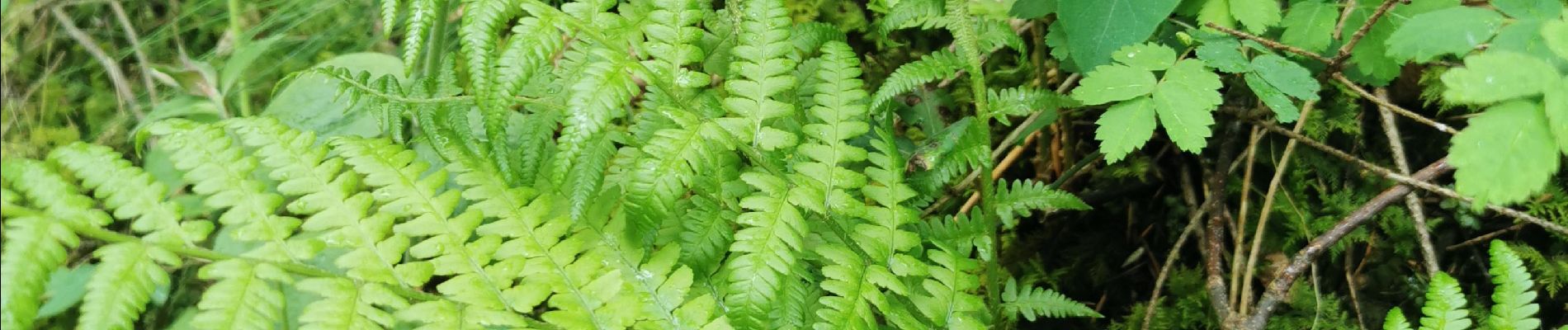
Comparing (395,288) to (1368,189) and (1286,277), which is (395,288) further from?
(1368,189)

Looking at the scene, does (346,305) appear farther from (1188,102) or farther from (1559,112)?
(1559,112)

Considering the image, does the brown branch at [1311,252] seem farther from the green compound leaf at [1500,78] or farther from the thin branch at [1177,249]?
the green compound leaf at [1500,78]

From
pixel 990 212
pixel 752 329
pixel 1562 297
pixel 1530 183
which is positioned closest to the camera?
pixel 1530 183

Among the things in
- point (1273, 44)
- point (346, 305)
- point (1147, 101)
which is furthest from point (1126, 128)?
point (346, 305)

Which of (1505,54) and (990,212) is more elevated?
(1505,54)

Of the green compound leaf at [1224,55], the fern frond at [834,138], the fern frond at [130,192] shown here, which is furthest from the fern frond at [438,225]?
the green compound leaf at [1224,55]

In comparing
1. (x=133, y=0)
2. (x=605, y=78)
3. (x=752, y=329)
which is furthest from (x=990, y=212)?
(x=133, y=0)

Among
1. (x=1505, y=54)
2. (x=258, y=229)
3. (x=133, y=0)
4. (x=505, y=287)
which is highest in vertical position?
(x=1505, y=54)

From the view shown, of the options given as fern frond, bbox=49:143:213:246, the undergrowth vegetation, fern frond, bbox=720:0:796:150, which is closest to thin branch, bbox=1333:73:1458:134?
the undergrowth vegetation
